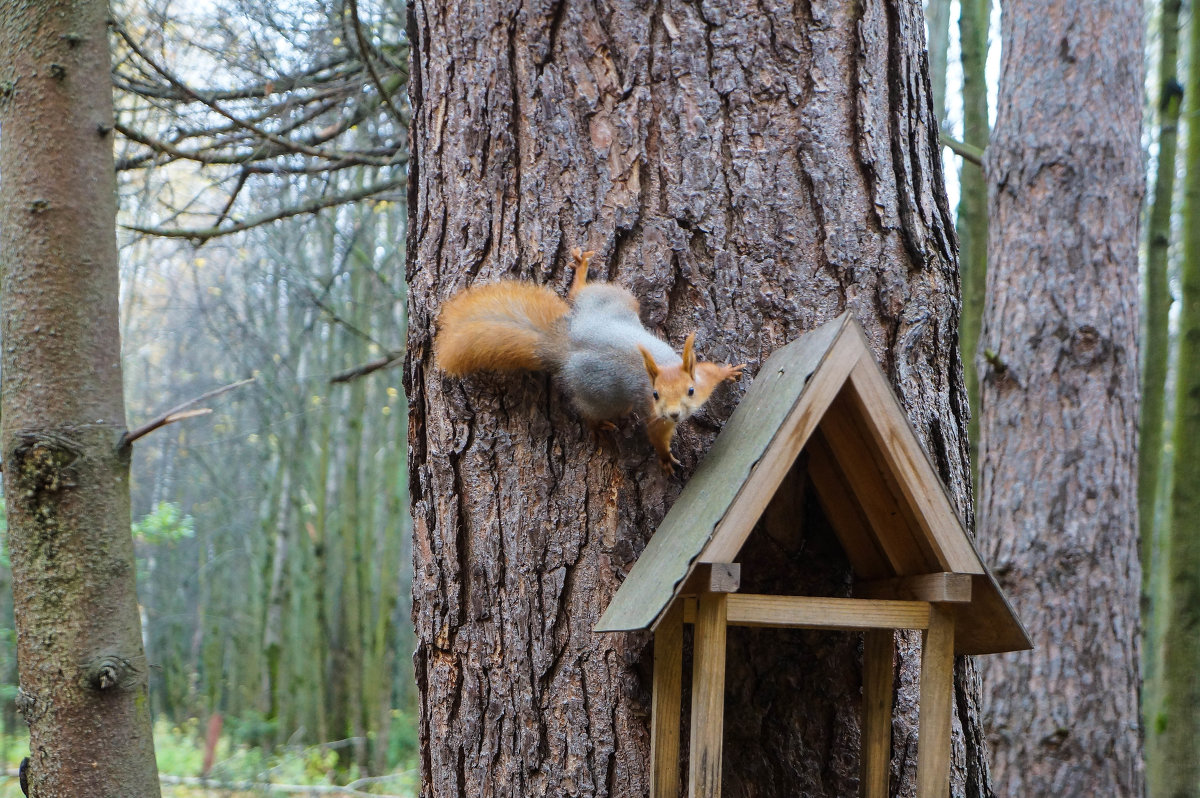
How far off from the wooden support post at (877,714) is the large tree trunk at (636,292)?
30mm

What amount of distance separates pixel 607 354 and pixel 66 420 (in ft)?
3.32

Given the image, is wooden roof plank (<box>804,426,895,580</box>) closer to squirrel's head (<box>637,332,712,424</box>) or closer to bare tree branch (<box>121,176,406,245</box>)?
squirrel's head (<box>637,332,712,424</box>)

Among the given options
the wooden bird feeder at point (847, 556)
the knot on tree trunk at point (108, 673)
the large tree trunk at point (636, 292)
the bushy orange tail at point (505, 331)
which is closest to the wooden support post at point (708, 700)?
the wooden bird feeder at point (847, 556)

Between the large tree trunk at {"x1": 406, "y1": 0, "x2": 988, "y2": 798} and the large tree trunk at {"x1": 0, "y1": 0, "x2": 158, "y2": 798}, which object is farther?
the large tree trunk at {"x1": 0, "y1": 0, "x2": 158, "y2": 798}

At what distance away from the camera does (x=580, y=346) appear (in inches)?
50.1

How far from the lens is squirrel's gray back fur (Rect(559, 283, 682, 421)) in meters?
1.25

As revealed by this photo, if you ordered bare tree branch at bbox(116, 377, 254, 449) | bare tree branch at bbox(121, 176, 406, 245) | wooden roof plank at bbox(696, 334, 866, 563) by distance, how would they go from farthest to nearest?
bare tree branch at bbox(121, 176, 406, 245) < bare tree branch at bbox(116, 377, 254, 449) < wooden roof plank at bbox(696, 334, 866, 563)

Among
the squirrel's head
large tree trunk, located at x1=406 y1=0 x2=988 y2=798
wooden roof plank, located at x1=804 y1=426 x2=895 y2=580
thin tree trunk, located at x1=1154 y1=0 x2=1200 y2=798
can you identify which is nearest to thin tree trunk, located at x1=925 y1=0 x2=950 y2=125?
thin tree trunk, located at x1=1154 y1=0 x2=1200 y2=798

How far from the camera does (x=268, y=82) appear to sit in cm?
331

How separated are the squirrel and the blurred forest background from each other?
6.01 ft

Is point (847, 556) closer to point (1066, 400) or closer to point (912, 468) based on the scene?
point (912, 468)

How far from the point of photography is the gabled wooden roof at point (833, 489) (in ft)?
3.55

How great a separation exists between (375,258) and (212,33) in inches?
149

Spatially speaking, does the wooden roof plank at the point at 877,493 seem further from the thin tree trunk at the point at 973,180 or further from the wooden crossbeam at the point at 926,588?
the thin tree trunk at the point at 973,180
